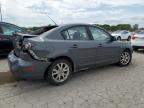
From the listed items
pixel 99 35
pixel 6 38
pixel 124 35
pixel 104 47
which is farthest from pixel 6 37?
pixel 124 35

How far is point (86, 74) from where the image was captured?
5.42 metres

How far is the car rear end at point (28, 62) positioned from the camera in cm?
405

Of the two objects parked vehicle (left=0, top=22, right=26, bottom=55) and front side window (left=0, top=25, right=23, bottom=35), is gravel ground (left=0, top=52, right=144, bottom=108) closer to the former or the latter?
parked vehicle (left=0, top=22, right=26, bottom=55)

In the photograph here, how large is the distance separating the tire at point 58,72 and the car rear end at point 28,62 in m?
0.18

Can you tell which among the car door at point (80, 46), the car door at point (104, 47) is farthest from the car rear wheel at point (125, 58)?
the car door at point (80, 46)

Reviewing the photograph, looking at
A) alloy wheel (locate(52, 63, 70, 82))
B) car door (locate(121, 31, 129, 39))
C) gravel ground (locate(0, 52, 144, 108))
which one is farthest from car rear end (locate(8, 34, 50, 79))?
car door (locate(121, 31, 129, 39))

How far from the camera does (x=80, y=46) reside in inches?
188

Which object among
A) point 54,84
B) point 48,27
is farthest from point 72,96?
point 48,27

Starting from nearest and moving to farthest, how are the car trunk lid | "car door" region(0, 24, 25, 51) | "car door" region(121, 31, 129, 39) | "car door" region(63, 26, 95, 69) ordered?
the car trunk lid < "car door" region(63, 26, 95, 69) < "car door" region(0, 24, 25, 51) < "car door" region(121, 31, 129, 39)

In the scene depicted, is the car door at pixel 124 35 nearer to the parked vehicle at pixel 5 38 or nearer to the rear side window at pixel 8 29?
the rear side window at pixel 8 29

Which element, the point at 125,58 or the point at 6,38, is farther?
the point at 6,38

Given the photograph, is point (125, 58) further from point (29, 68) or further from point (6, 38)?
point (6, 38)

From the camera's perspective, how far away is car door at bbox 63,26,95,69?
464 centimetres

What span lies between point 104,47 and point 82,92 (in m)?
1.84
